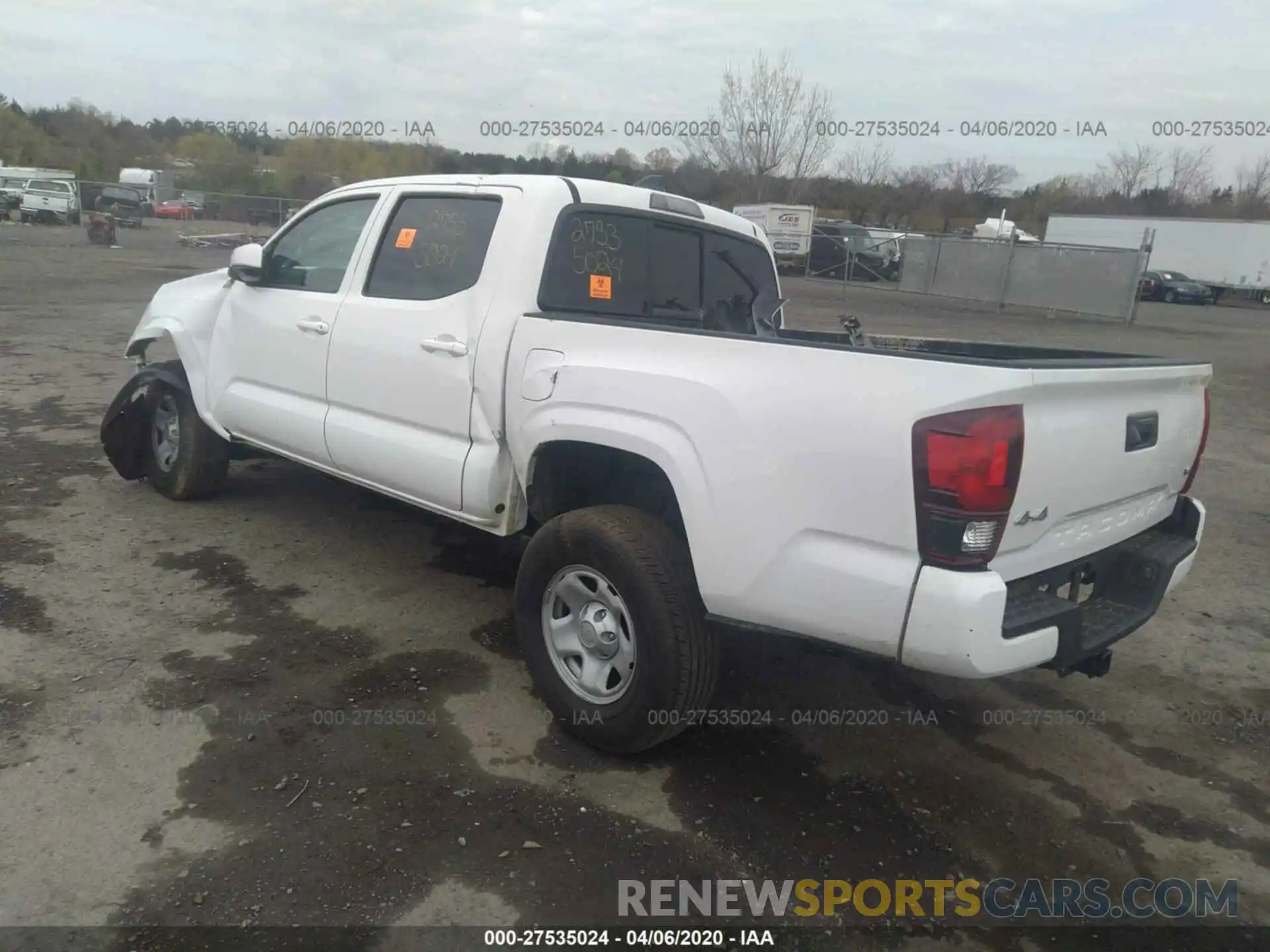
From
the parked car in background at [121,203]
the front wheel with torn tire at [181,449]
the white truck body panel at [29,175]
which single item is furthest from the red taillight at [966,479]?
the white truck body panel at [29,175]

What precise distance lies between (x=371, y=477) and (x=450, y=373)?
79cm

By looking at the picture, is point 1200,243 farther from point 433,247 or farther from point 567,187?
point 433,247

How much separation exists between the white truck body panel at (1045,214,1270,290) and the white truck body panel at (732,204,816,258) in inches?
421

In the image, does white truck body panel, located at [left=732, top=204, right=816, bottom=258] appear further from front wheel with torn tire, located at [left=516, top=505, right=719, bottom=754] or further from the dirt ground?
front wheel with torn tire, located at [left=516, top=505, right=719, bottom=754]

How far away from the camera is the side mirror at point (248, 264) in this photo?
477 centimetres

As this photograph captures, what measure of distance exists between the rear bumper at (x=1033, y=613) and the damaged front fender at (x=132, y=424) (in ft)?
15.1

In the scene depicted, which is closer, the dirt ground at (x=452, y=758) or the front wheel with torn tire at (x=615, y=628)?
the dirt ground at (x=452, y=758)

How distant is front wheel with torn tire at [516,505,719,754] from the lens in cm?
300

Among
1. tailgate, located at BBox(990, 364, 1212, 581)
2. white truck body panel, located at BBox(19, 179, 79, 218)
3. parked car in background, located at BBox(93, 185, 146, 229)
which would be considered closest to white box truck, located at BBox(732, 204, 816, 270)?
parked car in background, located at BBox(93, 185, 146, 229)

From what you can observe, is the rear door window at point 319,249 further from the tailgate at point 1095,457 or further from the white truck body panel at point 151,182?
the white truck body panel at point 151,182

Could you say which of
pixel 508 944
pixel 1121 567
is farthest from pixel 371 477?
pixel 1121 567

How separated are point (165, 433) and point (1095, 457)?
5.12 metres

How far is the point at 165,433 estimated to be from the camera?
18.7ft

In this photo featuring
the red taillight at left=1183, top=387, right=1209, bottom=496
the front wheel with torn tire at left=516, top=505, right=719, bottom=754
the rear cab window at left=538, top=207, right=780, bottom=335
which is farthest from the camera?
the rear cab window at left=538, top=207, right=780, bottom=335
